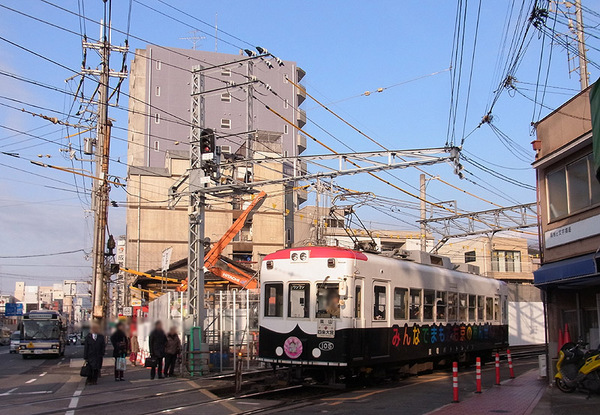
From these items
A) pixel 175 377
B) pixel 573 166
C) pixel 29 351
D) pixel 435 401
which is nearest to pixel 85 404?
pixel 175 377

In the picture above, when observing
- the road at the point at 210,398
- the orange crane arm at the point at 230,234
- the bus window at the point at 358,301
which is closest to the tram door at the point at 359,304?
the bus window at the point at 358,301

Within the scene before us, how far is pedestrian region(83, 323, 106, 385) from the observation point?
17.0 meters

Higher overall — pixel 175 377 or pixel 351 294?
pixel 351 294

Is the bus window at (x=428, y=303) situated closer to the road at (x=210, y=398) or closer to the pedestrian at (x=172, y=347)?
the road at (x=210, y=398)

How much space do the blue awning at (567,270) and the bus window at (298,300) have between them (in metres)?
5.49

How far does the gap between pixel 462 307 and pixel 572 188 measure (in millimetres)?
5890

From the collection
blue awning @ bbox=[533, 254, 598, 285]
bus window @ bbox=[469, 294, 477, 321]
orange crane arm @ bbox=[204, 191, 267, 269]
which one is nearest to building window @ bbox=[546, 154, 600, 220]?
blue awning @ bbox=[533, 254, 598, 285]

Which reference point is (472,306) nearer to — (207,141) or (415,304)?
(415,304)

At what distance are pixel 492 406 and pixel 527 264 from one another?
49711 millimetres

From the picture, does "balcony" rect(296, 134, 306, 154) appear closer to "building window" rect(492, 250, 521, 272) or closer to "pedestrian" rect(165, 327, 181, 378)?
"building window" rect(492, 250, 521, 272)

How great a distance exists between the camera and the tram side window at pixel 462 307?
1929 centimetres

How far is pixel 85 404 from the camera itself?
12.8m

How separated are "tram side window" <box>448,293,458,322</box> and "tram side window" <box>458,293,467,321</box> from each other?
13.4 inches

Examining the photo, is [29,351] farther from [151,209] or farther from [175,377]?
[175,377]
